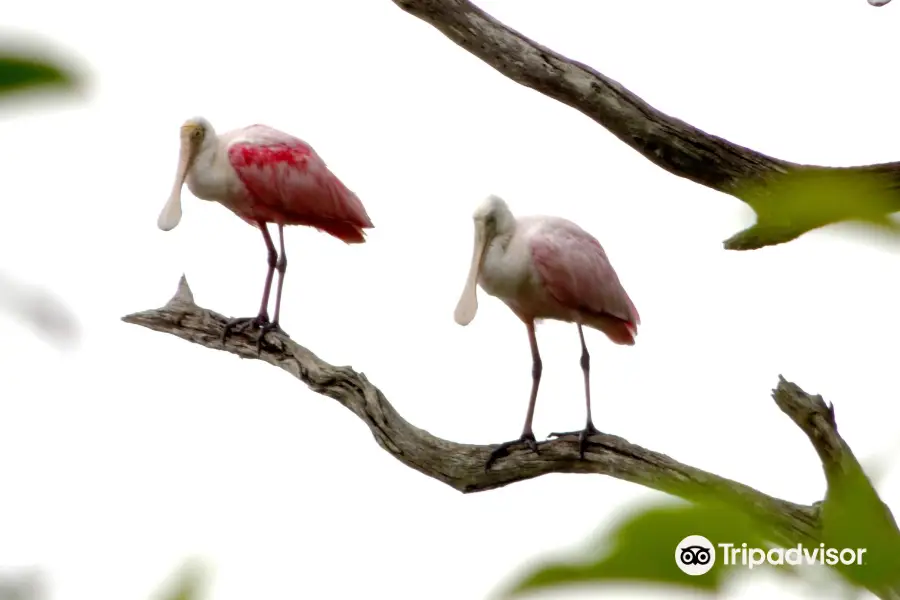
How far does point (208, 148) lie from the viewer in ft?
14.0

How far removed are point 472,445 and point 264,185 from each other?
1.21m

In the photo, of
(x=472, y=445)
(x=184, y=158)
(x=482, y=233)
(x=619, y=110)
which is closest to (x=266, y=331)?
(x=184, y=158)

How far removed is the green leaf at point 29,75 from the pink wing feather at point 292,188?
3.85 meters

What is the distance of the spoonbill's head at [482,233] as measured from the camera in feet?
10.7

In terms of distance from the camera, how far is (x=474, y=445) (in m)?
3.52

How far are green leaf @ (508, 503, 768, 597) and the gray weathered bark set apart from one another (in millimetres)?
2005

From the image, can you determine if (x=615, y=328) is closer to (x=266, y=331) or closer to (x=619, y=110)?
(x=619, y=110)

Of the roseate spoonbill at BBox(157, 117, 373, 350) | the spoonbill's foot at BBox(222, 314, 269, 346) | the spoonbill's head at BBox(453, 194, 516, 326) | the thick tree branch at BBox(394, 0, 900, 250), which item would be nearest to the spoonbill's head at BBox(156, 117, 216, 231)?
the roseate spoonbill at BBox(157, 117, 373, 350)

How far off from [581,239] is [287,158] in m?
1.24

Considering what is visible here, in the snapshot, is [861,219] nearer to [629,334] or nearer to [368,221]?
[629,334]

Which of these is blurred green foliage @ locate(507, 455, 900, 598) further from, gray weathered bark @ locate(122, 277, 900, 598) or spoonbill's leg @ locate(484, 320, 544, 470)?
spoonbill's leg @ locate(484, 320, 544, 470)

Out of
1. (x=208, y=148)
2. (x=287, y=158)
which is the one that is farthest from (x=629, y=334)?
(x=208, y=148)

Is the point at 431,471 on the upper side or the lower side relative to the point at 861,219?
upper

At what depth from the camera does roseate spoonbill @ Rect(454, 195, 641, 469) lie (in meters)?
3.29
